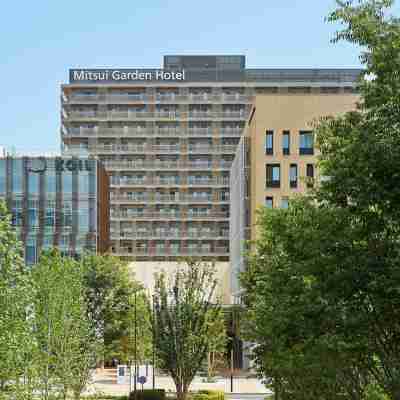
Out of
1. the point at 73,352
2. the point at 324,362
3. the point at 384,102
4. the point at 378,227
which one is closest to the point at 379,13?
the point at 384,102

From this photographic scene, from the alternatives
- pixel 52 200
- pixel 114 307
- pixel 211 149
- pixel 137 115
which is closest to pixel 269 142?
pixel 114 307

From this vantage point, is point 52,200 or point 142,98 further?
point 142,98

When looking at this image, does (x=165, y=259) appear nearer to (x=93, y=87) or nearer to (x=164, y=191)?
(x=164, y=191)

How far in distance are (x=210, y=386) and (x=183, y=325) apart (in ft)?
76.3

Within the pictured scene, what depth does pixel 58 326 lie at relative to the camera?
3794cm

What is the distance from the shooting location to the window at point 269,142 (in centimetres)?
6456

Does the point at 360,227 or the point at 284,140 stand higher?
the point at 284,140

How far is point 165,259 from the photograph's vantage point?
4892 inches

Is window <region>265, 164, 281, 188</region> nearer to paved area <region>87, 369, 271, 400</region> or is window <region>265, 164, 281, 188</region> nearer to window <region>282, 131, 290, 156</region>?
window <region>282, 131, 290, 156</region>

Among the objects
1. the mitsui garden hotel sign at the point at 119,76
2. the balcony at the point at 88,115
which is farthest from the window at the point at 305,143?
the balcony at the point at 88,115

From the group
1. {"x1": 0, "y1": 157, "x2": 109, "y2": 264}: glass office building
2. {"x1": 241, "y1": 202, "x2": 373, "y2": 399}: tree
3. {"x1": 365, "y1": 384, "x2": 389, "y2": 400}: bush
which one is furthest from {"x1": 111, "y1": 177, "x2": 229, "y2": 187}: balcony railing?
{"x1": 365, "y1": 384, "x2": 389, "y2": 400}: bush

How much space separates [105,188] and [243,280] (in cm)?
6054

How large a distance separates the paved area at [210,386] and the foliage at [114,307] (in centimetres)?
261

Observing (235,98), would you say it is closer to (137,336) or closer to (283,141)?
(283,141)
